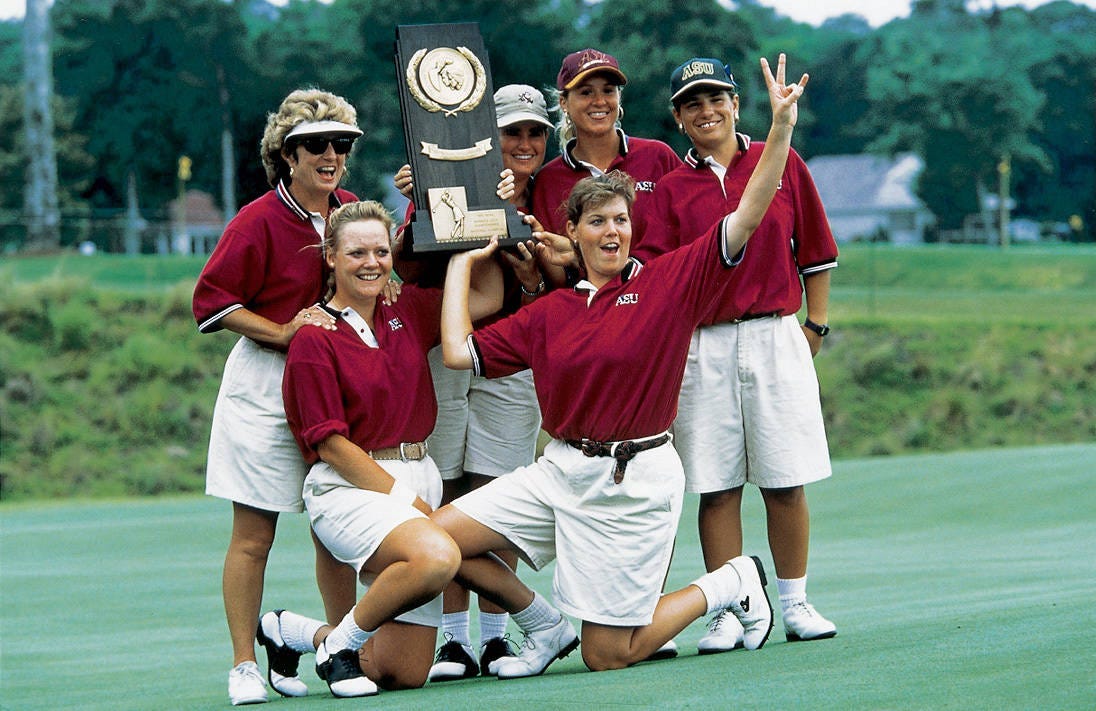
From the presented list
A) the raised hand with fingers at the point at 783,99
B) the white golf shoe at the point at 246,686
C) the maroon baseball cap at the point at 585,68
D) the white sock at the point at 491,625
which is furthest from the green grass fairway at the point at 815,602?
the maroon baseball cap at the point at 585,68

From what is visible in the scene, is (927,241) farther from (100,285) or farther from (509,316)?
(509,316)

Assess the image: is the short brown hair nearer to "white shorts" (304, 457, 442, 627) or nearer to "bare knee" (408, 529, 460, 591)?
"white shorts" (304, 457, 442, 627)

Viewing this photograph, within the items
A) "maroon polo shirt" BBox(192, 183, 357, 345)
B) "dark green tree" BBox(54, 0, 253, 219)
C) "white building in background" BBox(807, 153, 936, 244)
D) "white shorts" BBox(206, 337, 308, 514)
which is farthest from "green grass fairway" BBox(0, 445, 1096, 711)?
"white building in background" BBox(807, 153, 936, 244)

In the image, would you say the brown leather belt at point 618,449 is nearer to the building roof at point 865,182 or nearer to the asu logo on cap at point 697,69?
the asu logo on cap at point 697,69

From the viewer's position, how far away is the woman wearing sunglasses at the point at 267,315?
18.2 feet

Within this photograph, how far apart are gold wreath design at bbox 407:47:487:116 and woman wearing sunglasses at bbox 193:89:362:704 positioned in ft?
0.81

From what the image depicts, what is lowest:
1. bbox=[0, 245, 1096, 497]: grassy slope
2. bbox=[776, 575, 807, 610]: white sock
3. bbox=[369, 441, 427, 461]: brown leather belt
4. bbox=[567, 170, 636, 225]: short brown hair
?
bbox=[0, 245, 1096, 497]: grassy slope

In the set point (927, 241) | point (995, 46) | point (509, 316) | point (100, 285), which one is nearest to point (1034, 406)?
point (100, 285)

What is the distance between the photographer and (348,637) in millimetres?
5305

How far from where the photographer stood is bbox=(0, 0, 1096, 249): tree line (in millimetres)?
42469

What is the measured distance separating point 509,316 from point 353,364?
2.13 ft

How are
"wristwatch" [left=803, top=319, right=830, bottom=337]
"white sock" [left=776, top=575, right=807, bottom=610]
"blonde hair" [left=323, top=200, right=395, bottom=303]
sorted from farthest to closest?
"wristwatch" [left=803, top=319, right=830, bottom=337], "white sock" [left=776, top=575, right=807, bottom=610], "blonde hair" [left=323, top=200, right=395, bottom=303]

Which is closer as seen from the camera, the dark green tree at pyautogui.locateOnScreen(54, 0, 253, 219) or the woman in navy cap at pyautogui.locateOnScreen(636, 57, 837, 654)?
the woman in navy cap at pyautogui.locateOnScreen(636, 57, 837, 654)

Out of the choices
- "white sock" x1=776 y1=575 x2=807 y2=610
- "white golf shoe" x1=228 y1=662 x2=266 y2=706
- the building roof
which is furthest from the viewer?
the building roof
